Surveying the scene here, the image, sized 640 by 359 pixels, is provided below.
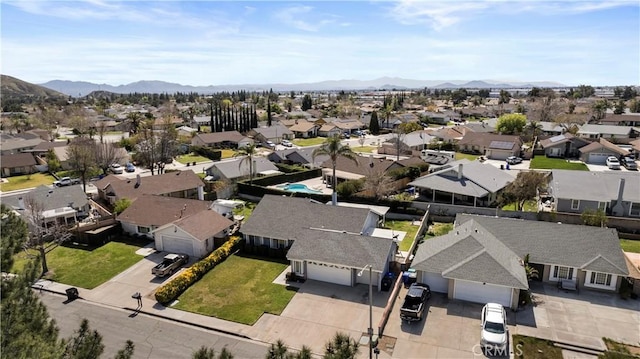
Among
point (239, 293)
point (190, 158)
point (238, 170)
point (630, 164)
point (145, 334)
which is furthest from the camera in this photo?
point (190, 158)

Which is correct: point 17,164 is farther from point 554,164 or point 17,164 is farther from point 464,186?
point 554,164

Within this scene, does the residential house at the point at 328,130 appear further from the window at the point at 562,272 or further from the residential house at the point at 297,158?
the window at the point at 562,272

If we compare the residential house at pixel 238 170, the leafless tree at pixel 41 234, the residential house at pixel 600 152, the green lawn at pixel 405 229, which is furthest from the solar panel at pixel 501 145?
the leafless tree at pixel 41 234

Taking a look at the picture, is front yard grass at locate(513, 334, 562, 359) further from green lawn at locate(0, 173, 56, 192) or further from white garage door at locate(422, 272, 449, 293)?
green lawn at locate(0, 173, 56, 192)

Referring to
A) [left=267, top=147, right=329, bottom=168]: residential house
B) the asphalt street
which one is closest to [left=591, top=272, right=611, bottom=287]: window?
the asphalt street

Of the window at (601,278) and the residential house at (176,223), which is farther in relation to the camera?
the residential house at (176,223)

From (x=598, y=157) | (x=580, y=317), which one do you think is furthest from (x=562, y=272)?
(x=598, y=157)

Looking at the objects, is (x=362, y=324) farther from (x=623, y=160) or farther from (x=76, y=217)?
(x=623, y=160)
